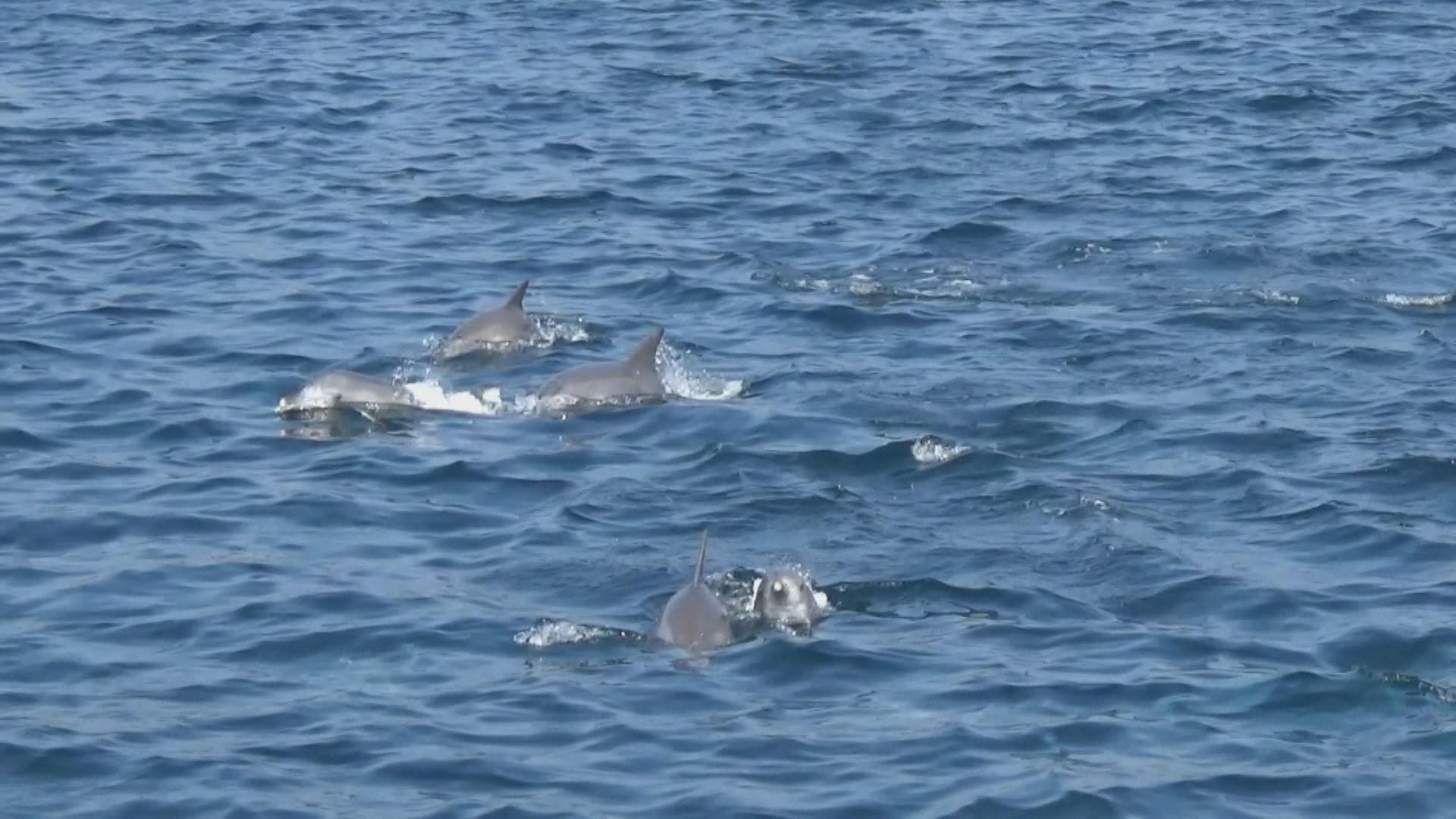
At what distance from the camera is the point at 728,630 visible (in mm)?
13898

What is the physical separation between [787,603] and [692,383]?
5.25 meters

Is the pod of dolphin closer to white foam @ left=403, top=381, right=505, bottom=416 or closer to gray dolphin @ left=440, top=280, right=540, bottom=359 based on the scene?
gray dolphin @ left=440, top=280, right=540, bottom=359

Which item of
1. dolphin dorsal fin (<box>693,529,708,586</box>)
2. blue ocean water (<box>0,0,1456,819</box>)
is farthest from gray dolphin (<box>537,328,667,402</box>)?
dolphin dorsal fin (<box>693,529,708,586</box>)

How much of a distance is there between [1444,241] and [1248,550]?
334 inches

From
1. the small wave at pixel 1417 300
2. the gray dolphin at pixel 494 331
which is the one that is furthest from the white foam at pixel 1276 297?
the gray dolphin at pixel 494 331

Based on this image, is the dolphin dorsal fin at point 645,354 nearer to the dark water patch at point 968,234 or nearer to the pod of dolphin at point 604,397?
the pod of dolphin at point 604,397

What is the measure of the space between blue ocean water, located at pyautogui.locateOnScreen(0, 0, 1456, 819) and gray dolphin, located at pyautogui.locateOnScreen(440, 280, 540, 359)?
0.20 metres

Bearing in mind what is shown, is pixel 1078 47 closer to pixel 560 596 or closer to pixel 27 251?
pixel 27 251

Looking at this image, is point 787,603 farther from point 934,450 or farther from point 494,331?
point 494,331

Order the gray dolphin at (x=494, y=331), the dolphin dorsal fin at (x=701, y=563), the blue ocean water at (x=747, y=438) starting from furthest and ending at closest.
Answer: the gray dolphin at (x=494, y=331) < the dolphin dorsal fin at (x=701, y=563) < the blue ocean water at (x=747, y=438)

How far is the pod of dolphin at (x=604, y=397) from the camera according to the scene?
13.9 metres

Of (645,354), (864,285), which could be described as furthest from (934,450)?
(864,285)

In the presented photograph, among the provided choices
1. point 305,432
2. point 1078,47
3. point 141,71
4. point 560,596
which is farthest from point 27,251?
point 1078,47

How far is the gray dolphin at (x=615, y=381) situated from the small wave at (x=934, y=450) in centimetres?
229
